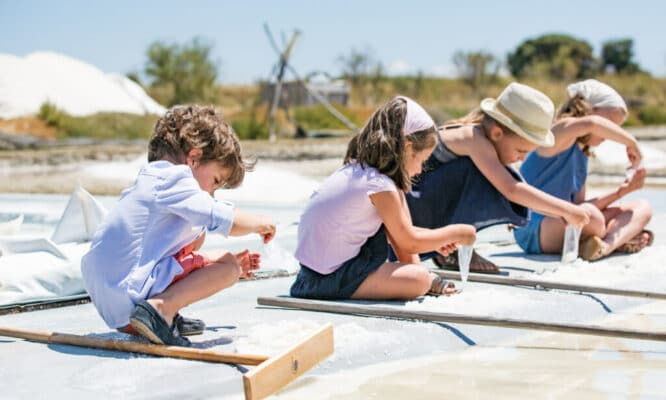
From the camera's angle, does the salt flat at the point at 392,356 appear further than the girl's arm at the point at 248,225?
No

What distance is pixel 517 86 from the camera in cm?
376

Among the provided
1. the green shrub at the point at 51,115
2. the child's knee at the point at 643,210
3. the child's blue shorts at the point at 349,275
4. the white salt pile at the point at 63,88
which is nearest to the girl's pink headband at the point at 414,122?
the child's blue shorts at the point at 349,275

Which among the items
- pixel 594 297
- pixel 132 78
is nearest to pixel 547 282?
pixel 594 297

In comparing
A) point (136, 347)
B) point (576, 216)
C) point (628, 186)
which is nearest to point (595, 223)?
point (628, 186)

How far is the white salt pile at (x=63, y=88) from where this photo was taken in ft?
70.5

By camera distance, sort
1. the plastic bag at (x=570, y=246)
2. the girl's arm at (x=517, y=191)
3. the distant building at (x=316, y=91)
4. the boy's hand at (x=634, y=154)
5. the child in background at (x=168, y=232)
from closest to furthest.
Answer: the child in background at (x=168, y=232) → the girl's arm at (x=517, y=191) → the plastic bag at (x=570, y=246) → the boy's hand at (x=634, y=154) → the distant building at (x=316, y=91)

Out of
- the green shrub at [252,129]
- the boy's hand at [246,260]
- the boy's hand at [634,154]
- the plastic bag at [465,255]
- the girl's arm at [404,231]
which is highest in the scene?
the boy's hand at [634,154]

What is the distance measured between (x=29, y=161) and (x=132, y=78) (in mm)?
17632

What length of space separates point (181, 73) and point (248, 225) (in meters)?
24.6

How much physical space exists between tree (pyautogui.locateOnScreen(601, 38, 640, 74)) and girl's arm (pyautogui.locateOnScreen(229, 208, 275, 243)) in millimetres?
57147

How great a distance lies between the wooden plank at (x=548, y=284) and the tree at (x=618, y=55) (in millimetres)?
56033

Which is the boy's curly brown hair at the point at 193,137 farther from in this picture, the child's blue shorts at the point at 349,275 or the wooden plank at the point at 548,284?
the wooden plank at the point at 548,284

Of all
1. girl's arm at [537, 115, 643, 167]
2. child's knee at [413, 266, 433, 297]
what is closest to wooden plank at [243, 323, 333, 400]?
child's knee at [413, 266, 433, 297]

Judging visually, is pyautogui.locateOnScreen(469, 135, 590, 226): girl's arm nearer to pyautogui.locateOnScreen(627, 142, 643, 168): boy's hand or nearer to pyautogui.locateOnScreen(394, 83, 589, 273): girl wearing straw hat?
pyautogui.locateOnScreen(394, 83, 589, 273): girl wearing straw hat
